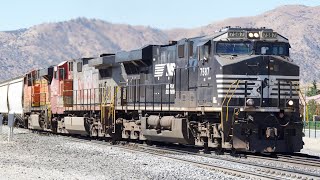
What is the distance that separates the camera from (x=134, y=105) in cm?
2061

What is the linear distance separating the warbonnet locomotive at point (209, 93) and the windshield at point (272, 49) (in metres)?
0.03

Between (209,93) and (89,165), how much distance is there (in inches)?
172

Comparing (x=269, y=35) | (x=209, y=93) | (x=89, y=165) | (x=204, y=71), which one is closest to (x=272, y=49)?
(x=269, y=35)

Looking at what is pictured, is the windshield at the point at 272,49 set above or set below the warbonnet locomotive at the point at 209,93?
above

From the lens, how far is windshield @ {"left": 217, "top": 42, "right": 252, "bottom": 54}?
53.1ft

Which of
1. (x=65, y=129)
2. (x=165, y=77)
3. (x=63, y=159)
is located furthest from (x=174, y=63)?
(x=65, y=129)

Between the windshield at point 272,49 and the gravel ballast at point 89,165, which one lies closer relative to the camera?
the gravel ballast at point 89,165


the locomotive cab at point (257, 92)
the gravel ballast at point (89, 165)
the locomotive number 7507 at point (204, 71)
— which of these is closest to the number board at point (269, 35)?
the locomotive cab at point (257, 92)

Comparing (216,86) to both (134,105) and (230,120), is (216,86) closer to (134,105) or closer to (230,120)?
(230,120)

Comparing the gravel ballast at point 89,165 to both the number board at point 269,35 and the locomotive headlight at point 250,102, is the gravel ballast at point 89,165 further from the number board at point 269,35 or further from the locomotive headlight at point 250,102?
the number board at point 269,35

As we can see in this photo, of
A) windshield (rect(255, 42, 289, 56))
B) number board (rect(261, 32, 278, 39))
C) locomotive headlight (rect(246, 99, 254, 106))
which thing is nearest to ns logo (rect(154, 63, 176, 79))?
windshield (rect(255, 42, 289, 56))

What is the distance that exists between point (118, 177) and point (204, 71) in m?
5.86

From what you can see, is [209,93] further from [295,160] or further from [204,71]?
[295,160]

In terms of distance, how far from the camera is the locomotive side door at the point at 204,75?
16.4 meters
